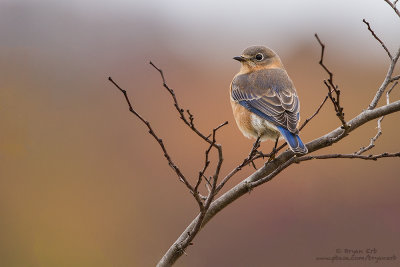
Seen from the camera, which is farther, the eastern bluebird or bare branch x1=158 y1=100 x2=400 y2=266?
the eastern bluebird

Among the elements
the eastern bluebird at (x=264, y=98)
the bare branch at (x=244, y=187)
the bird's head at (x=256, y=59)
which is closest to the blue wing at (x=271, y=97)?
the eastern bluebird at (x=264, y=98)

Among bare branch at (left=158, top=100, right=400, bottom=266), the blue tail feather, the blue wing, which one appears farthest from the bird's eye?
bare branch at (left=158, top=100, right=400, bottom=266)

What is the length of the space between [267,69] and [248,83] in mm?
438

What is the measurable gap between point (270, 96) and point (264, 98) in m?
0.08

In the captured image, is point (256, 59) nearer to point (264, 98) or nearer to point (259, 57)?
point (259, 57)

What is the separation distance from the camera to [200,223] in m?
3.46

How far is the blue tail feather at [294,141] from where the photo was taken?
14.1 ft

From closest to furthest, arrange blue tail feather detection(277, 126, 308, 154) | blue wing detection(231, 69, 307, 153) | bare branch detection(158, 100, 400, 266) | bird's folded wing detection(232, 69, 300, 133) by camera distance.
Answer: bare branch detection(158, 100, 400, 266) → blue tail feather detection(277, 126, 308, 154) → blue wing detection(231, 69, 307, 153) → bird's folded wing detection(232, 69, 300, 133)

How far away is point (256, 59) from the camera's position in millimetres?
6961

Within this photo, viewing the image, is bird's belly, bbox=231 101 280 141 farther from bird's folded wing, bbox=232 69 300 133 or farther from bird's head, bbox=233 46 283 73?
bird's head, bbox=233 46 283 73

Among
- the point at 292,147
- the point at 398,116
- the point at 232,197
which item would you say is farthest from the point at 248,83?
the point at 398,116

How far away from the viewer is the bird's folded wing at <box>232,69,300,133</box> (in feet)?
18.7

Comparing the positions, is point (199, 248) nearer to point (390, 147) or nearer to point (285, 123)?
point (390, 147)

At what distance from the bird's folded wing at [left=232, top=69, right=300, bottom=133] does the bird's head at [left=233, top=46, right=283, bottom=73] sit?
0.19 m
